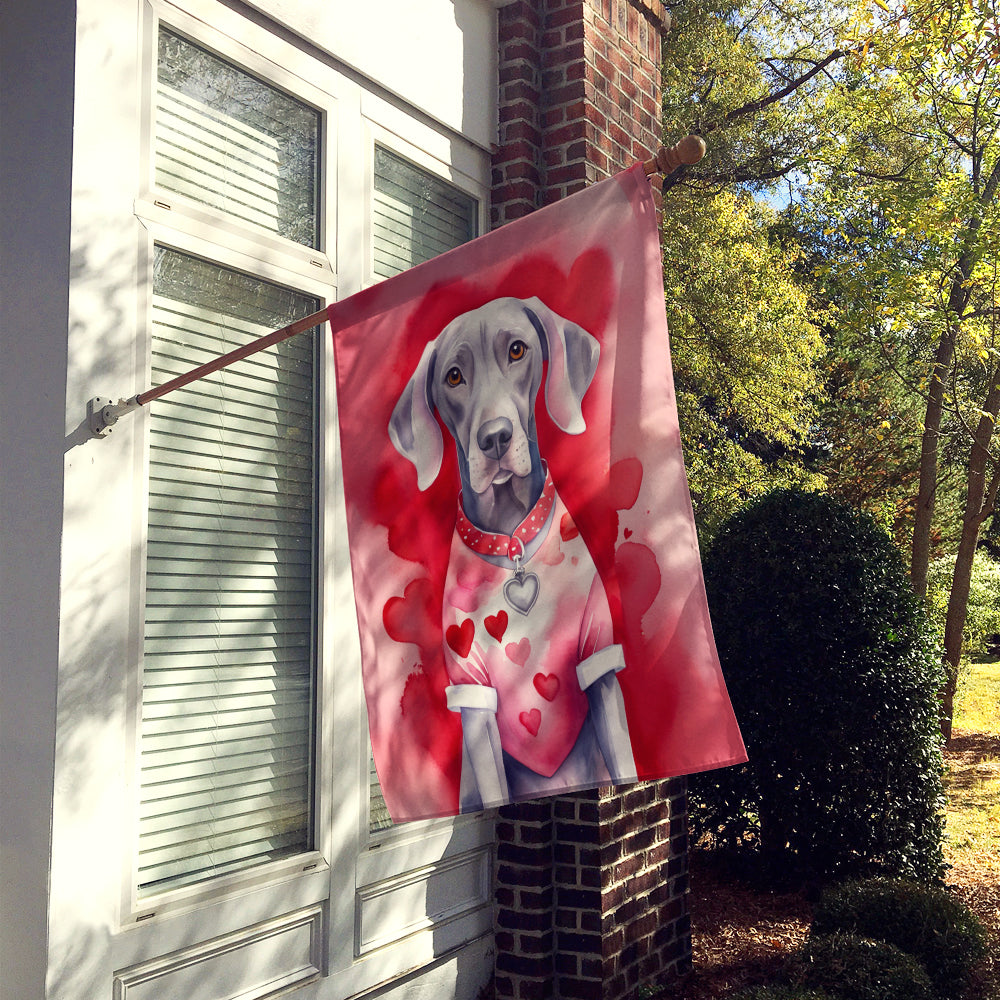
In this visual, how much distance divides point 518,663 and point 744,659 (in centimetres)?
406

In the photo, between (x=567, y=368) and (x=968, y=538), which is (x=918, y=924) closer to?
(x=567, y=368)

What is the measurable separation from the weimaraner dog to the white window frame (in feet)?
3.54

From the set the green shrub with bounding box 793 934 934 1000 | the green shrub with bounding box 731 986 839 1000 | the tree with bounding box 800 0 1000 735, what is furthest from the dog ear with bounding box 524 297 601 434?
the tree with bounding box 800 0 1000 735

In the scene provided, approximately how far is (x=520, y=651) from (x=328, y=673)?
4.61ft

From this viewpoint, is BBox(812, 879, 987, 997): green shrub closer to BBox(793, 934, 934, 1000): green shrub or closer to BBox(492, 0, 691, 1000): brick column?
BBox(793, 934, 934, 1000): green shrub

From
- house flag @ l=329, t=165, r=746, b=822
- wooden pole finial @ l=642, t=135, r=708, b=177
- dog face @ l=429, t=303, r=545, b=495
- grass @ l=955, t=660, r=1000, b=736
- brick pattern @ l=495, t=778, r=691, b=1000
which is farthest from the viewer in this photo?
grass @ l=955, t=660, r=1000, b=736

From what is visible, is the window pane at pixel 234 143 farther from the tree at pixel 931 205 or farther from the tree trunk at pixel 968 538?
the tree trunk at pixel 968 538

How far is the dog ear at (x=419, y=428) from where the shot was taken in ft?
8.52

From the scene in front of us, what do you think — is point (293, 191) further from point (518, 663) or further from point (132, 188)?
point (518, 663)

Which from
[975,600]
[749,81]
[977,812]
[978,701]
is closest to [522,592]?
[977,812]

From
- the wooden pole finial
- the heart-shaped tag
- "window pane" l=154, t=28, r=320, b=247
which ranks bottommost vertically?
the heart-shaped tag

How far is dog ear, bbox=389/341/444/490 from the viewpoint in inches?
102

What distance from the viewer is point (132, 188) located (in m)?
3.06

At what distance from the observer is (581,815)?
14.6ft
